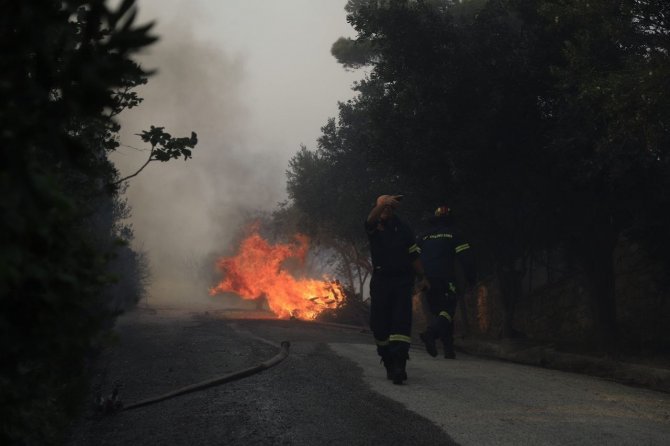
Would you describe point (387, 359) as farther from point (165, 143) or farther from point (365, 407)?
point (165, 143)

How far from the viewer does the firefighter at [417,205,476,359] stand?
9.08 meters

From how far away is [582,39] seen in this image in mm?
9234

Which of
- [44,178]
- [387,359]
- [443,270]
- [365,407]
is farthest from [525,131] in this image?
[44,178]

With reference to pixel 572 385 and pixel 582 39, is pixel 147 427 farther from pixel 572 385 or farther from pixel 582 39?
pixel 582 39

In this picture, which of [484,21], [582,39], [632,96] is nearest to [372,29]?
[484,21]

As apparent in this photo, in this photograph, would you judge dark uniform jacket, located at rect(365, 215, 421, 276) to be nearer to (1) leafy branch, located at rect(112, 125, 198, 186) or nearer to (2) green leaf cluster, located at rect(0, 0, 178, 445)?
(1) leafy branch, located at rect(112, 125, 198, 186)

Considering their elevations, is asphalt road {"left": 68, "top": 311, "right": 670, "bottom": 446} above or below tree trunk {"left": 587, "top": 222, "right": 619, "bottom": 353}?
below

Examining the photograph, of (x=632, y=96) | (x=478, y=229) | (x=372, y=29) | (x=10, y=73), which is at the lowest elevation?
(x=10, y=73)

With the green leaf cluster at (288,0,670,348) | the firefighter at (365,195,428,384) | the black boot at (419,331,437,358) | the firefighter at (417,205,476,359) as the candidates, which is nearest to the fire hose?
the firefighter at (365,195,428,384)

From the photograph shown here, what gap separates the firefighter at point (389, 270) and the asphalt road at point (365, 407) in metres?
0.60

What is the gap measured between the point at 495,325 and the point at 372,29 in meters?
7.75

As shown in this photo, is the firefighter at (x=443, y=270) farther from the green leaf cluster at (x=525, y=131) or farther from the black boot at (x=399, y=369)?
the black boot at (x=399, y=369)

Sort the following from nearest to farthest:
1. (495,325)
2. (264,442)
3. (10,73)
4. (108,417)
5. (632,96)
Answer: (10,73)
(264,442)
(108,417)
(632,96)
(495,325)

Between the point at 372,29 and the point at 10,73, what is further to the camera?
the point at 372,29
